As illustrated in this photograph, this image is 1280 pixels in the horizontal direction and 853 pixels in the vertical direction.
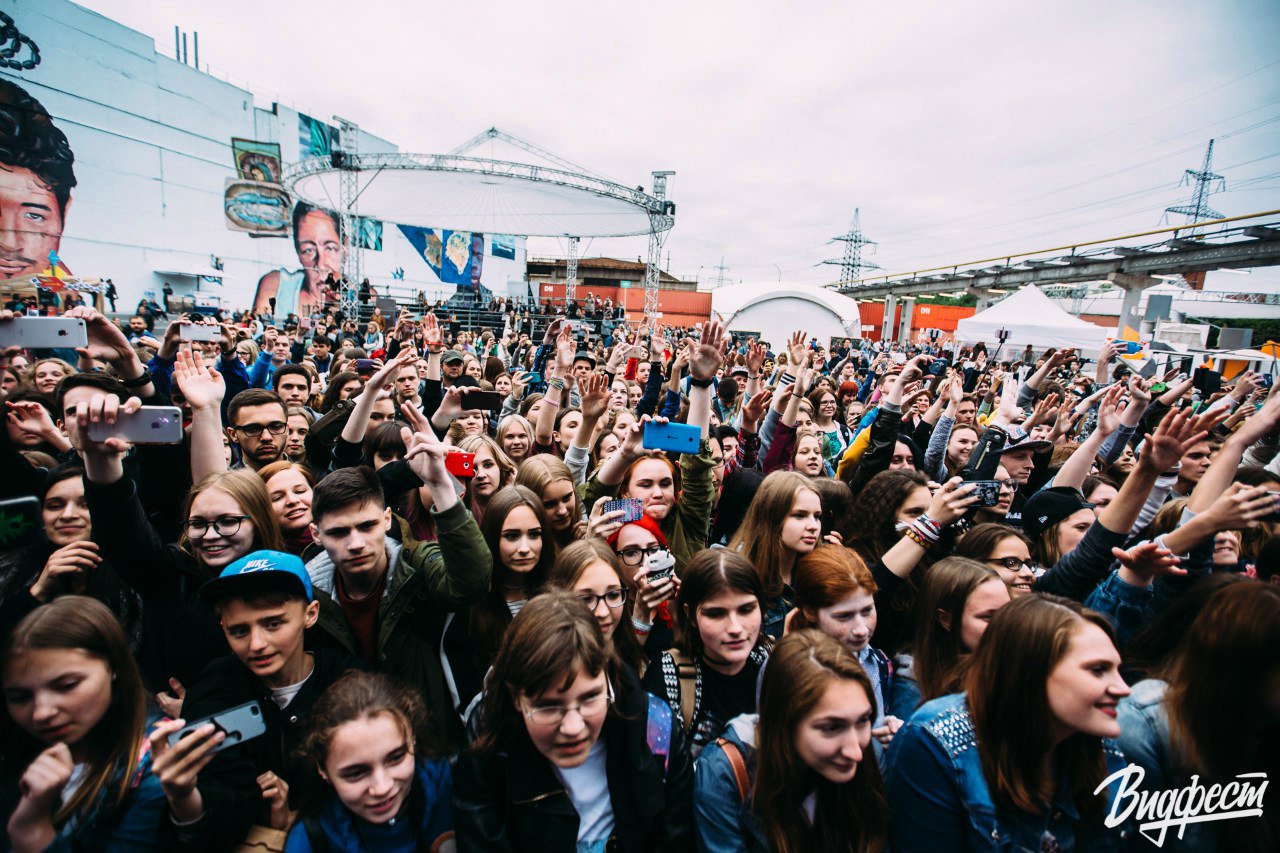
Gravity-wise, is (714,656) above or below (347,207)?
below

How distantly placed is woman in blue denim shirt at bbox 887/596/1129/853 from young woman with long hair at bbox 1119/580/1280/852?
0.19 m

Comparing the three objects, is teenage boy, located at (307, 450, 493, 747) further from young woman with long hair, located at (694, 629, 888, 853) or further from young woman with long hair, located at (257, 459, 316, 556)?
young woman with long hair, located at (694, 629, 888, 853)

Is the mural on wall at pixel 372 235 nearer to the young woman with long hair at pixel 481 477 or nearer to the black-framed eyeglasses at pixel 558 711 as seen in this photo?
the young woman with long hair at pixel 481 477

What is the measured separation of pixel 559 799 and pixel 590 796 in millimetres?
106

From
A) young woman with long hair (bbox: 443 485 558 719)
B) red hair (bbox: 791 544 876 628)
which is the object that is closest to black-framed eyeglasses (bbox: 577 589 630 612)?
young woman with long hair (bbox: 443 485 558 719)

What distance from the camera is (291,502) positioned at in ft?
8.86

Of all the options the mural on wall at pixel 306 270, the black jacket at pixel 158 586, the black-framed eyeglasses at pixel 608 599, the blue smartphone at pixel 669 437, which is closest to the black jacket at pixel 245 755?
the black jacket at pixel 158 586

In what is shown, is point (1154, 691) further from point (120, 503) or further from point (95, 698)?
point (120, 503)

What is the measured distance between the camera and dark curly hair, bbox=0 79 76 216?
16.9 m

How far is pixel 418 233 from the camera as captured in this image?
1292 inches

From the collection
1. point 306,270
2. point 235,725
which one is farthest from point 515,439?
point 306,270

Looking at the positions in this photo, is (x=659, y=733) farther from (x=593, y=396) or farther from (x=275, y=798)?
(x=593, y=396)

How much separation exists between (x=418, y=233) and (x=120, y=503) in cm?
3491

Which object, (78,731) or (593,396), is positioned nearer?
(78,731)
